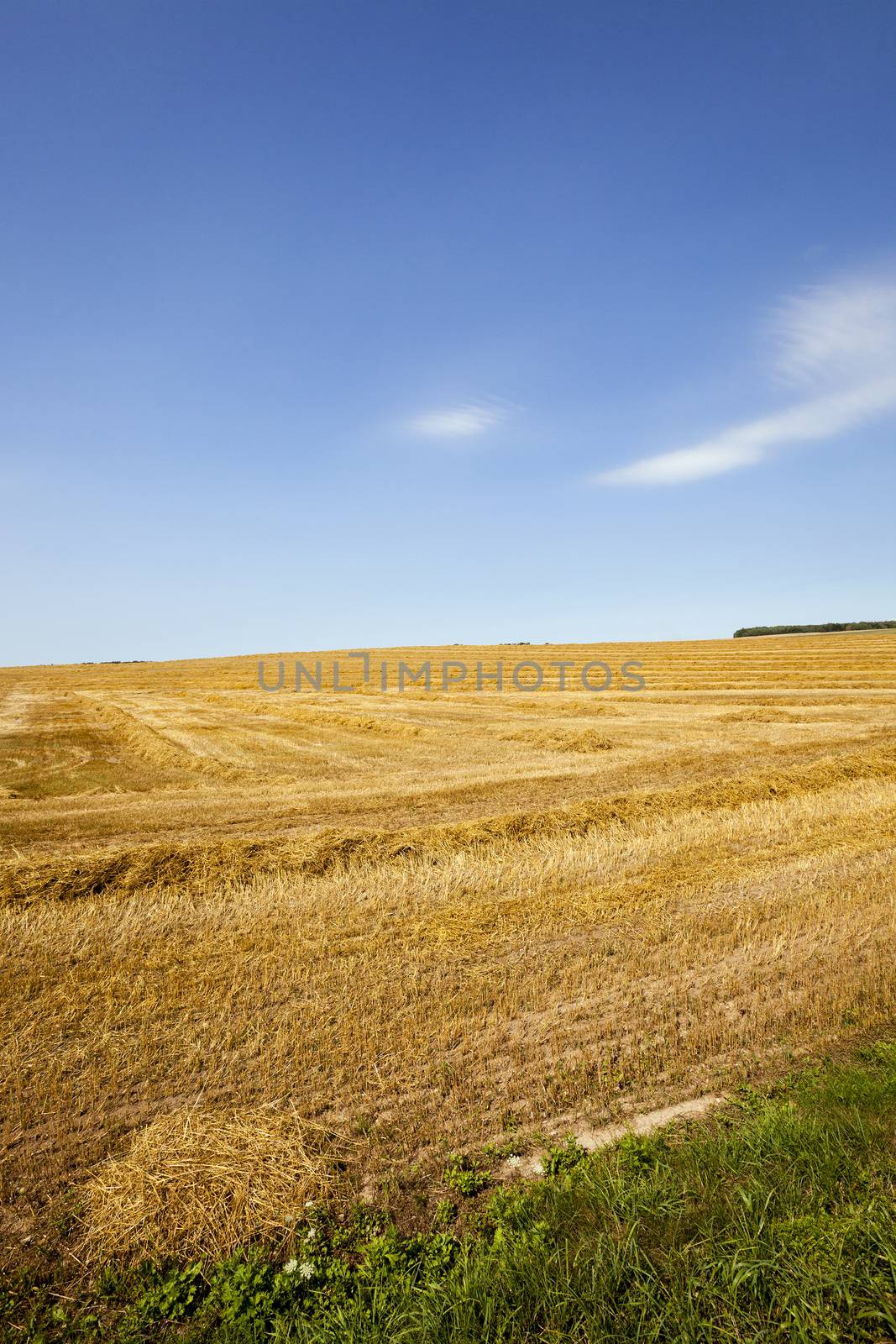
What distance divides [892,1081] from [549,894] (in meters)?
4.74

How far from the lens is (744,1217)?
354cm

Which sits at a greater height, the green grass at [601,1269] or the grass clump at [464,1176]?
the green grass at [601,1269]

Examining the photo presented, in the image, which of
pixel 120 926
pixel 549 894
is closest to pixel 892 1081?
pixel 549 894

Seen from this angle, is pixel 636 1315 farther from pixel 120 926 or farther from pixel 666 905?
pixel 120 926

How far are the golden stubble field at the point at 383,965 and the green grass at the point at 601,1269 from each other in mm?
401

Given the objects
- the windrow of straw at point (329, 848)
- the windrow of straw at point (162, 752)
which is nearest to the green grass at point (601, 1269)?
the windrow of straw at point (329, 848)

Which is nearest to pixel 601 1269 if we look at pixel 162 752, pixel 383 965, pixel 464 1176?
pixel 464 1176

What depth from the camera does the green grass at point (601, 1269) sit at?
311cm

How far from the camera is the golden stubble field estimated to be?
460 centimetres

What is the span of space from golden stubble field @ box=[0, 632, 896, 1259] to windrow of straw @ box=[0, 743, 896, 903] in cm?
6

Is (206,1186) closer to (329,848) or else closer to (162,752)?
(329,848)

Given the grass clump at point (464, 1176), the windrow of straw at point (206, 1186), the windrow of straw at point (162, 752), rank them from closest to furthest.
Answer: the windrow of straw at point (206, 1186)
the grass clump at point (464, 1176)
the windrow of straw at point (162, 752)

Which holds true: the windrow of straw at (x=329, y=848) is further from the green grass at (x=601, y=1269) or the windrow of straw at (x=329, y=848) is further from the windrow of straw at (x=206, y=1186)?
the green grass at (x=601, y=1269)

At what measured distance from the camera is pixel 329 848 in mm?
11102
